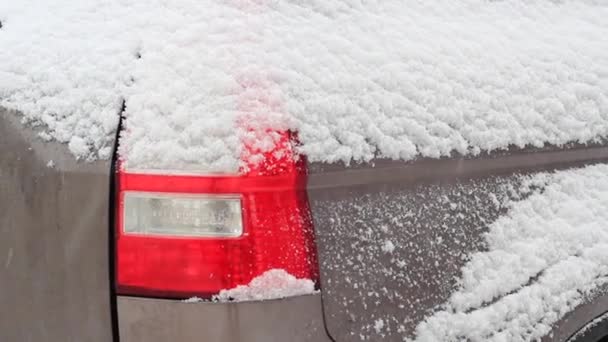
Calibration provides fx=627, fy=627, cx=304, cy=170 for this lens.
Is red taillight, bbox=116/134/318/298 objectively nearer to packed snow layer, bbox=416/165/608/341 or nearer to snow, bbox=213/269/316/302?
snow, bbox=213/269/316/302

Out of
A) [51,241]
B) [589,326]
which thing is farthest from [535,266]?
[51,241]

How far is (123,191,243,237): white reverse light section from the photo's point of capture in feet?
4.21

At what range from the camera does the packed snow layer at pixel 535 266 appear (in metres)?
1.53

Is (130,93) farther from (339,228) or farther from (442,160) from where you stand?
(442,160)

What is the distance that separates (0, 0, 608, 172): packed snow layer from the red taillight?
0.15 ft

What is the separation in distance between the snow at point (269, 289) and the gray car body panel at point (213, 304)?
0.02 meters

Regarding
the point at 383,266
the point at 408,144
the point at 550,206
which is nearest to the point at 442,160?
the point at 408,144

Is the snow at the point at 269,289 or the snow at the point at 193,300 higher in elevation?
the snow at the point at 269,289

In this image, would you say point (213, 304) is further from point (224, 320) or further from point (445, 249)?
point (445, 249)

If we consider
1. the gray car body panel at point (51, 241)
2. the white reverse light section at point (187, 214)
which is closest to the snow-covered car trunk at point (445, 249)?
the white reverse light section at point (187, 214)

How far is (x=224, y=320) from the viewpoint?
1296mm

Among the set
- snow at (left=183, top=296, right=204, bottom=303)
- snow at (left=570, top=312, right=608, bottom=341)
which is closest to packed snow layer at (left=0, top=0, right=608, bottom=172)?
snow at (left=183, top=296, right=204, bottom=303)

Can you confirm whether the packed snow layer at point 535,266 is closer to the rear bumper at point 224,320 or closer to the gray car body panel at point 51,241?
the rear bumper at point 224,320

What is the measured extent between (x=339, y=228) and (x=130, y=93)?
1.79ft
